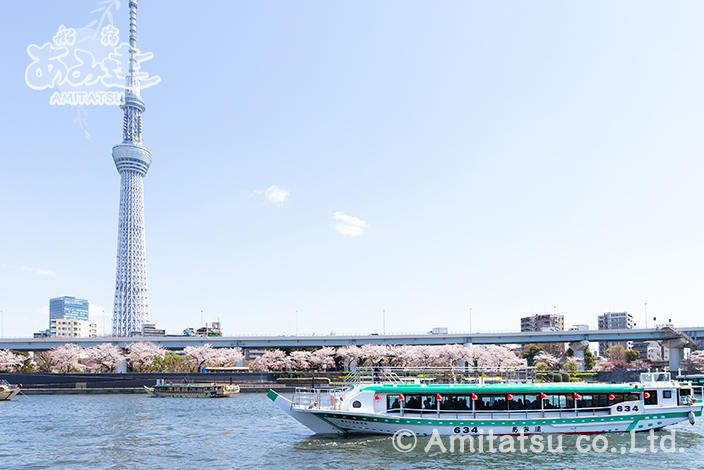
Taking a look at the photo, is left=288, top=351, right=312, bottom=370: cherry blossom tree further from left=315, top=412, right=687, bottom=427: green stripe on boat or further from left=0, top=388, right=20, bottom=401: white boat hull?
left=315, top=412, right=687, bottom=427: green stripe on boat

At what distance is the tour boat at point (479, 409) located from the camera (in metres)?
40.2

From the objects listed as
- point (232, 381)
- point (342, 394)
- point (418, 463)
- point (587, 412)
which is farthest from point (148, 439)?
point (232, 381)

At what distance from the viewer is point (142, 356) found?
395ft

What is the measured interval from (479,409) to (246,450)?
51.4 ft

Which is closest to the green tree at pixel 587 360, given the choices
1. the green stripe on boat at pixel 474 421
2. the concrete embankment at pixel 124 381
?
the concrete embankment at pixel 124 381

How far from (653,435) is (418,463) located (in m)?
19.9

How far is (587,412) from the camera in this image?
41625 millimetres

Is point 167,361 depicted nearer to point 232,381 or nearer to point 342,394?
point 232,381

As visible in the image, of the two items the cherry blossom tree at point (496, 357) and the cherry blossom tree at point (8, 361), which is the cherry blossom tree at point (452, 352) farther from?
the cherry blossom tree at point (8, 361)

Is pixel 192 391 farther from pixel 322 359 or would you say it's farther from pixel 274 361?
pixel 322 359

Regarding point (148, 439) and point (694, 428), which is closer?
point (148, 439)

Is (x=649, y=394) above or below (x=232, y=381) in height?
above

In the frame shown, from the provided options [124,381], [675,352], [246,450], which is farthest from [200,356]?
[675,352]

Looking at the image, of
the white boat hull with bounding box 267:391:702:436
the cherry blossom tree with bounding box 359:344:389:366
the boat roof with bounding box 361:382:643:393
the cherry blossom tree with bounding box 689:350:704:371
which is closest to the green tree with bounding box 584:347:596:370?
the cherry blossom tree with bounding box 689:350:704:371
